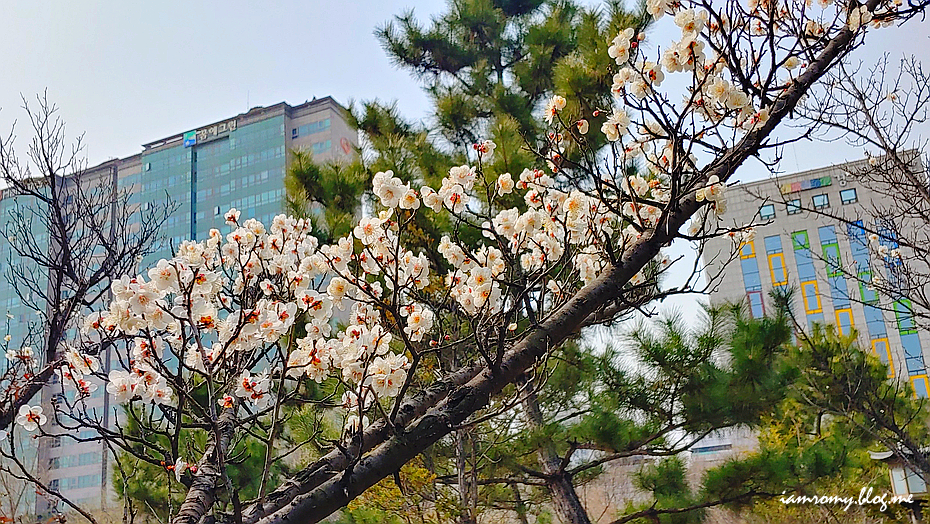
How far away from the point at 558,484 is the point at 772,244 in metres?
31.0

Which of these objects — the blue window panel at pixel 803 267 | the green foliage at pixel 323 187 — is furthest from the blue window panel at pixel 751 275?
the green foliage at pixel 323 187

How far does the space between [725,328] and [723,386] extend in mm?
340

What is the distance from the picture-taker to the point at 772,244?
31953 mm

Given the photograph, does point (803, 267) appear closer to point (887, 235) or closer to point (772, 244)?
point (772, 244)

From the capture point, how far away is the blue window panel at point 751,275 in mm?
31219

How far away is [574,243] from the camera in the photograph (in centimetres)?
216

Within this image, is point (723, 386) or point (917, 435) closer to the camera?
point (723, 386)

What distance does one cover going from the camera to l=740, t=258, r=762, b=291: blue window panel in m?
31.2

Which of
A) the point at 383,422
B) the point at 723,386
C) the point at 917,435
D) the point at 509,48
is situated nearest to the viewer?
the point at 383,422

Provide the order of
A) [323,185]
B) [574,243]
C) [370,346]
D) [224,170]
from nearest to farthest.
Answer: [370,346] → [574,243] → [323,185] → [224,170]

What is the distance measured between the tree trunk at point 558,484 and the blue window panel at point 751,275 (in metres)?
29.4

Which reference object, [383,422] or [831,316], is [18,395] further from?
[831,316]

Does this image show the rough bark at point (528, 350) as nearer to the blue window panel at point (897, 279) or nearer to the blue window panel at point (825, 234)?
the blue window panel at point (897, 279)

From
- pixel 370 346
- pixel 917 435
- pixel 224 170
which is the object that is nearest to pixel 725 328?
pixel 370 346
